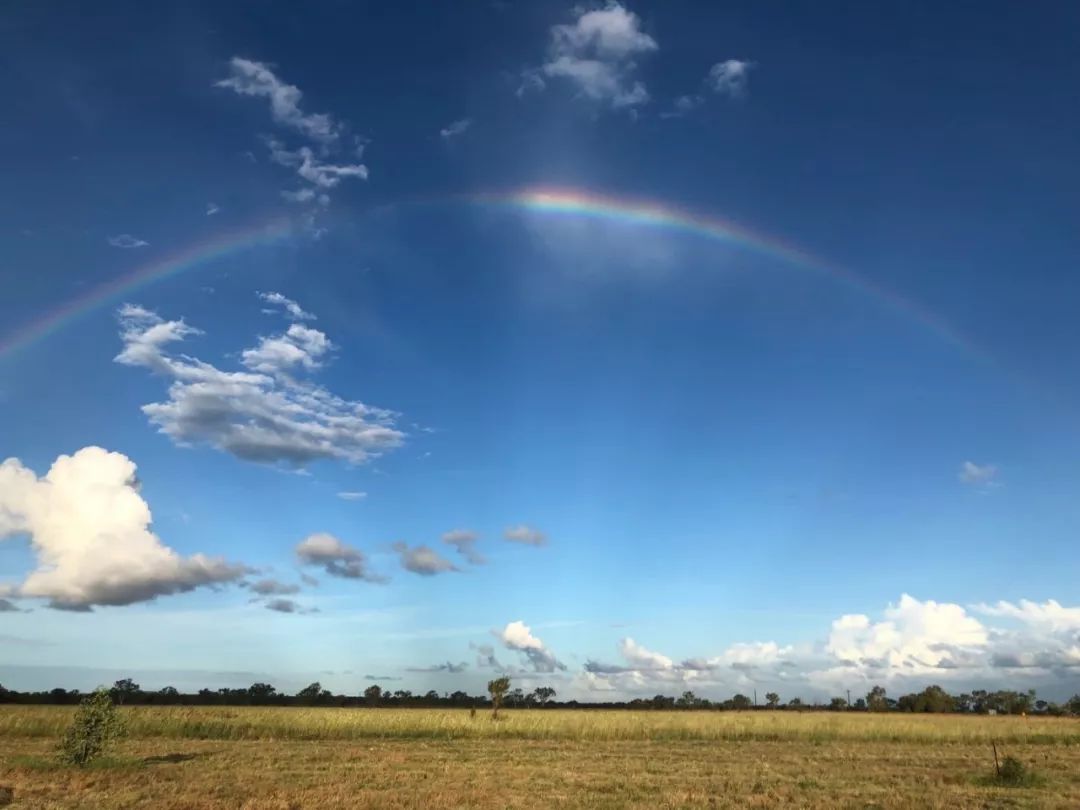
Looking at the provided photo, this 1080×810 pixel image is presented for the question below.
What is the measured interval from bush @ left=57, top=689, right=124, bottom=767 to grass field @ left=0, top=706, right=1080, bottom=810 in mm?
723

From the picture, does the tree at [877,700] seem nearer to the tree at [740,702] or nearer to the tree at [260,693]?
the tree at [740,702]

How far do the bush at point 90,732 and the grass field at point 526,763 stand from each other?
2.37ft

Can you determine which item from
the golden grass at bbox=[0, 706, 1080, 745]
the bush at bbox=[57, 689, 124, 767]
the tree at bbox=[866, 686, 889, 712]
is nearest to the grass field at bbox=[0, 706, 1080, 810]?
the golden grass at bbox=[0, 706, 1080, 745]

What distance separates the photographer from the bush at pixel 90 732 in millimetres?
24578

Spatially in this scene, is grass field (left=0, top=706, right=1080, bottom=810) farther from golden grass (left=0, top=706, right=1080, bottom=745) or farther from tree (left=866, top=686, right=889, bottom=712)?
tree (left=866, top=686, right=889, bottom=712)

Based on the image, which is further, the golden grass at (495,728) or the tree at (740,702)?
the tree at (740,702)

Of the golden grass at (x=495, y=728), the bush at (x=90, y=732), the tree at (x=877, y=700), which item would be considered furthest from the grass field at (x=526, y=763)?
the tree at (x=877, y=700)

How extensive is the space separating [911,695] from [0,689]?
495 feet

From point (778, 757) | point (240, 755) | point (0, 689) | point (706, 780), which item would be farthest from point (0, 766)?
point (0, 689)

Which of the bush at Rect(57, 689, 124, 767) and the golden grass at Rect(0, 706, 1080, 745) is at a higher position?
the bush at Rect(57, 689, 124, 767)

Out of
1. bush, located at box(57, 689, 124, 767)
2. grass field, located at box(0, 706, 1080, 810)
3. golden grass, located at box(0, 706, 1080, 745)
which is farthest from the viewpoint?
golden grass, located at box(0, 706, 1080, 745)

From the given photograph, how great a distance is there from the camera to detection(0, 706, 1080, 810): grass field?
64.4 ft

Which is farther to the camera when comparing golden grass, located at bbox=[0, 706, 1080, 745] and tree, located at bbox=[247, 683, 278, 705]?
tree, located at bbox=[247, 683, 278, 705]

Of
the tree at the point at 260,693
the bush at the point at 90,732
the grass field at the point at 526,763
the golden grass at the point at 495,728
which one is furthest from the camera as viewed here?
the tree at the point at 260,693
